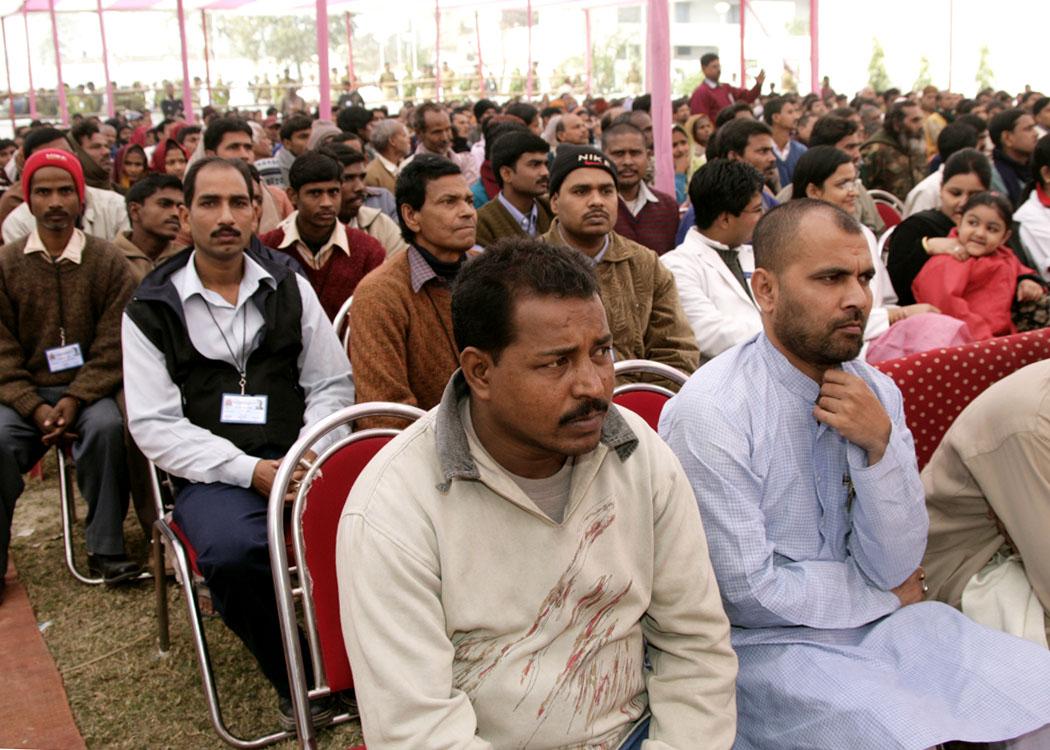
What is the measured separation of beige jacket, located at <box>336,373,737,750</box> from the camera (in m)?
1.54

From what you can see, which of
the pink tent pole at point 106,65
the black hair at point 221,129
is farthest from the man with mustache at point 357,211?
the pink tent pole at point 106,65

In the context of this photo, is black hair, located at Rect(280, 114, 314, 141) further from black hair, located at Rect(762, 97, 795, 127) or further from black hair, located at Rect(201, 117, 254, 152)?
black hair, located at Rect(762, 97, 795, 127)

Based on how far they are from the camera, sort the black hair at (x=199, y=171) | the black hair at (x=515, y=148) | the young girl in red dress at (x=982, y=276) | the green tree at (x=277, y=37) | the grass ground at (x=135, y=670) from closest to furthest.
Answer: the grass ground at (x=135, y=670), the black hair at (x=199, y=171), the young girl in red dress at (x=982, y=276), the black hair at (x=515, y=148), the green tree at (x=277, y=37)

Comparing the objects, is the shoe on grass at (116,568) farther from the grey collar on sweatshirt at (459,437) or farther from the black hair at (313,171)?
the grey collar on sweatshirt at (459,437)

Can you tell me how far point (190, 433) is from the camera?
2922 millimetres

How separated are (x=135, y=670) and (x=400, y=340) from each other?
1.33 metres

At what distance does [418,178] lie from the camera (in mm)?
3318

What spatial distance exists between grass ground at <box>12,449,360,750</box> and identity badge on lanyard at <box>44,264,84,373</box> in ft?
2.57

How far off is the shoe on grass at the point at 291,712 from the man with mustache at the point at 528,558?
1.20 m

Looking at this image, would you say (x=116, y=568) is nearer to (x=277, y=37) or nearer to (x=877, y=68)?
(x=877, y=68)

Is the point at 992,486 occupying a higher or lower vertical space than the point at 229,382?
lower

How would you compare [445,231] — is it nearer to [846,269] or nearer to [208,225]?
[208,225]

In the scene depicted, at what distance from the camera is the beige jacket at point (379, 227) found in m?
5.17

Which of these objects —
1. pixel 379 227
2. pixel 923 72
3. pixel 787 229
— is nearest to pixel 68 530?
pixel 379 227
